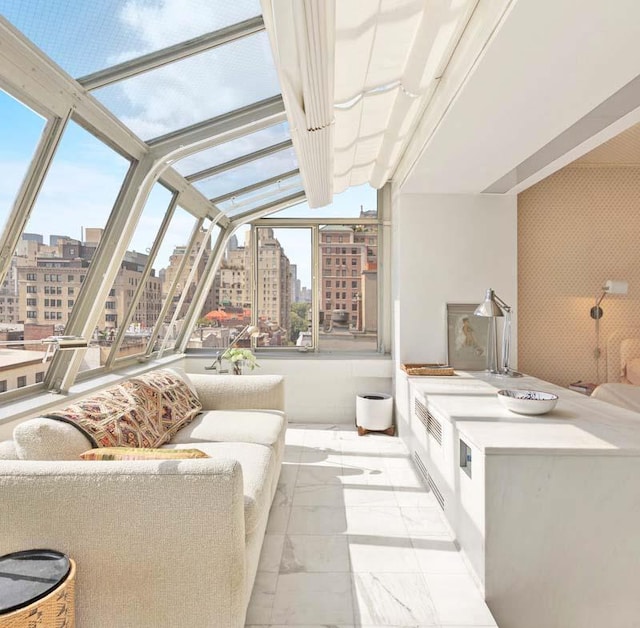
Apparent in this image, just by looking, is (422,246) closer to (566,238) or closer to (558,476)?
(566,238)

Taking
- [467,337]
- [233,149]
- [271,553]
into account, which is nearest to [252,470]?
[271,553]

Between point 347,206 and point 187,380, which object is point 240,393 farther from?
point 347,206

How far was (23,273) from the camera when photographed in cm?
238

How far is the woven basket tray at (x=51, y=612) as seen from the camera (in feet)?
4.42

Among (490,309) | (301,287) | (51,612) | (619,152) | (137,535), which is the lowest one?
(51,612)

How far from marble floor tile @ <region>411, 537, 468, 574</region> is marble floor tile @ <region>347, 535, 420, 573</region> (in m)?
0.03

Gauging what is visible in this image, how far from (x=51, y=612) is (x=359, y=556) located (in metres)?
1.46

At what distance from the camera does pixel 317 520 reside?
283 centimetres

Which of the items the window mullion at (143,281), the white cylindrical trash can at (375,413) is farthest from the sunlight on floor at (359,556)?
the window mullion at (143,281)

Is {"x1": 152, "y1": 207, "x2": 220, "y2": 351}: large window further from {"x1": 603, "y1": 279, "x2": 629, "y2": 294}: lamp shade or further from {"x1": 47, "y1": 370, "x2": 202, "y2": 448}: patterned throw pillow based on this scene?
{"x1": 603, "y1": 279, "x2": 629, "y2": 294}: lamp shade

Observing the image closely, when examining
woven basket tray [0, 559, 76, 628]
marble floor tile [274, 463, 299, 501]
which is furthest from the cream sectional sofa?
marble floor tile [274, 463, 299, 501]

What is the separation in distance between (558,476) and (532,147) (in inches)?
81.7

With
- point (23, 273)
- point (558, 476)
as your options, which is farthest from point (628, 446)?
point (23, 273)

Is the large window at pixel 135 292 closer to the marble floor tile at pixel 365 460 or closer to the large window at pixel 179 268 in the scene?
the large window at pixel 179 268
